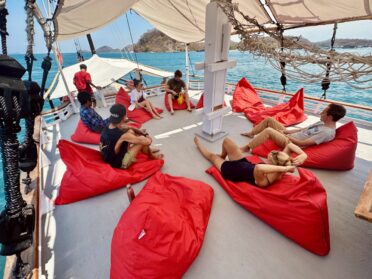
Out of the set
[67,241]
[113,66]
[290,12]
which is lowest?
[67,241]

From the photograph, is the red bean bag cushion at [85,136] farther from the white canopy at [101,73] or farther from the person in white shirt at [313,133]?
the white canopy at [101,73]

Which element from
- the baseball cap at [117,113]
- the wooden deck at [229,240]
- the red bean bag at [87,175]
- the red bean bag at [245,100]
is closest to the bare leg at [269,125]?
the wooden deck at [229,240]

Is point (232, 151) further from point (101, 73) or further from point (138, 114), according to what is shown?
point (101, 73)

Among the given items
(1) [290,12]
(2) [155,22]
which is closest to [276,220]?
(1) [290,12]

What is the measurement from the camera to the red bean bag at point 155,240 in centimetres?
133

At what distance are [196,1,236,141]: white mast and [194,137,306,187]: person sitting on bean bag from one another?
95 cm

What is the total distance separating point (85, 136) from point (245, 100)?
11.7 ft

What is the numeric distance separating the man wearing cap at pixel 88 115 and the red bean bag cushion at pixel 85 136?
0.08 m

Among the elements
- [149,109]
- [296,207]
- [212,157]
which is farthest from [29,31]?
[149,109]

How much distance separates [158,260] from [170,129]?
9.24 feet

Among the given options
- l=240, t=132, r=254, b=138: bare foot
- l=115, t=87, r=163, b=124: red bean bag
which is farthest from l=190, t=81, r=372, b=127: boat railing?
l=115, t=87, r=163, b=124: red bean bag

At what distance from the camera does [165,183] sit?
7.19ft

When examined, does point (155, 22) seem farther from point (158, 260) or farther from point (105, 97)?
point (158, 260)

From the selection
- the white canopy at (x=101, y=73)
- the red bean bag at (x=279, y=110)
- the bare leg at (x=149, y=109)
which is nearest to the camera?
the red bean bag at (x=279, y=110)
